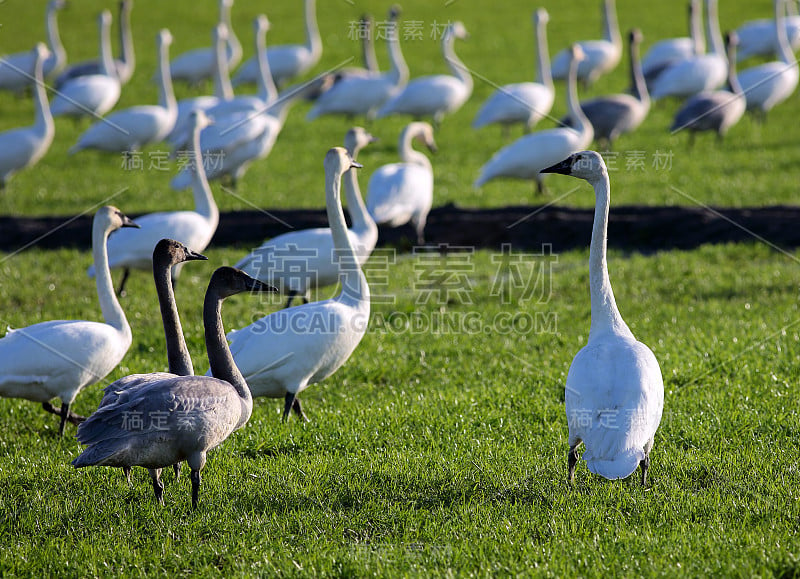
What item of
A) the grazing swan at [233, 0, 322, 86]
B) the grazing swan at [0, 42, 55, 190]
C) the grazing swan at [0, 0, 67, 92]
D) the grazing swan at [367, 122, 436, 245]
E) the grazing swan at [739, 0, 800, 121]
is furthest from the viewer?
the grazing swan at [233, 0, 322, 86]

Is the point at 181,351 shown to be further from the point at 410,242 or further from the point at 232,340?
the point at 410,242

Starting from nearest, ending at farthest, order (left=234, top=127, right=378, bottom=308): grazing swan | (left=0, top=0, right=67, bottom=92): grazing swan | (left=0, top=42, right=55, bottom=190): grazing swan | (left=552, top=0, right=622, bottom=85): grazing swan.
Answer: (left=234, top=127, right=378, bottom=308): grazing swan < (left=0, top=42, right=55, bottom=190): grazing swan < (left=0, top=0, right=67, bottom=92): grazing swan < (left=552, top=0, right=622, bottom=85): grazing swan

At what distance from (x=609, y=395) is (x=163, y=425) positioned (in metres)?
2.28

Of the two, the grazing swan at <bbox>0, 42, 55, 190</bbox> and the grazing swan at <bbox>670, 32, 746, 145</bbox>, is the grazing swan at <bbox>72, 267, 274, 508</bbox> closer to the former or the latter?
the grazing swan at <bbox>0, 42, 55, 190</bbox>

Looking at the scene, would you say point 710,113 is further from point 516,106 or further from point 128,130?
point 128,130

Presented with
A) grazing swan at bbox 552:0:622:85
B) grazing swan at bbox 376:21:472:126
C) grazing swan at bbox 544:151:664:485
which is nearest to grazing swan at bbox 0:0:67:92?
grazing swan at bbox 376:21:472:126

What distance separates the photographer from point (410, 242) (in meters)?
12.2

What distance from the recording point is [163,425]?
4695 millimetres

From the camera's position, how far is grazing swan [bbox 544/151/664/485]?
4633mm

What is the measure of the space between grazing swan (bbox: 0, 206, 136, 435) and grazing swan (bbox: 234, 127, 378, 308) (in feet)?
7.84

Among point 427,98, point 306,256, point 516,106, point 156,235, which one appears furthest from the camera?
point 427,98

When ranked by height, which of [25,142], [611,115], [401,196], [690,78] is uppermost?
[401,196]

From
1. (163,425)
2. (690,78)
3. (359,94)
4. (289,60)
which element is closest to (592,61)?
(690,78)

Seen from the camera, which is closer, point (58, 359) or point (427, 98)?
point (58, 359)
